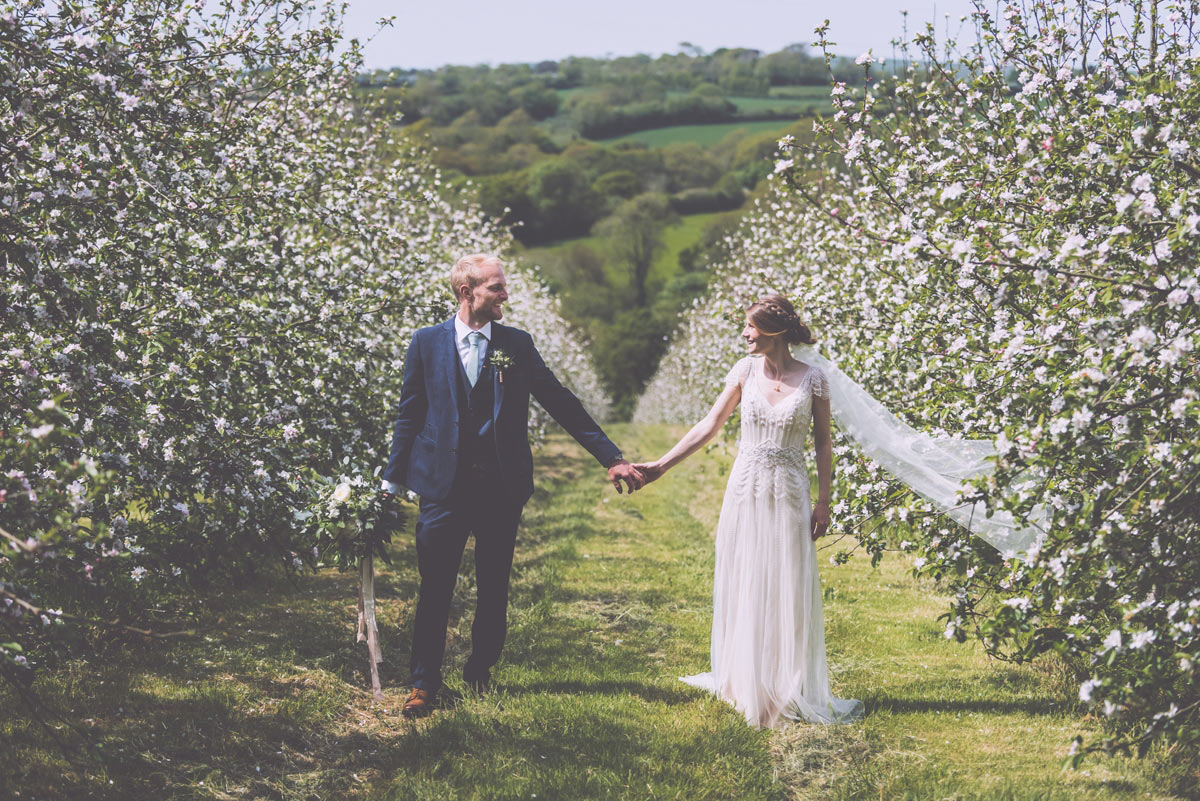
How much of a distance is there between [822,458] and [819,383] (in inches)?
19.0

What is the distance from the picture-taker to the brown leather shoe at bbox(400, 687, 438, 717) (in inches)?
231

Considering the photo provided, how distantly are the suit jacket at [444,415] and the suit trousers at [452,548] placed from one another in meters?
0.10

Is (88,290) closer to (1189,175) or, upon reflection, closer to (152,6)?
(152,6)

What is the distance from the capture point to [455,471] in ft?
19.2

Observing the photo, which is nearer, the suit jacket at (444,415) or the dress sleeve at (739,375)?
the suit jacket at (444,415)

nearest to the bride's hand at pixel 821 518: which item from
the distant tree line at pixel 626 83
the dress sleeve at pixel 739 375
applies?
the dress sleeve at pixel 739 375

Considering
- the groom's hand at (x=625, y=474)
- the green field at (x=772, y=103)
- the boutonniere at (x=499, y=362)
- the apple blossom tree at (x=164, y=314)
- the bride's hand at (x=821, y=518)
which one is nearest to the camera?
the apple blossom tree at (x=164, y=314)

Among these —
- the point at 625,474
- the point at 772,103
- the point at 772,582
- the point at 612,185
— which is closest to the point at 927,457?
the point at 772,582

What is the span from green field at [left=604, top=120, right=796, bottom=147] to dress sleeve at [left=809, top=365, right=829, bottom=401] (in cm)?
9209

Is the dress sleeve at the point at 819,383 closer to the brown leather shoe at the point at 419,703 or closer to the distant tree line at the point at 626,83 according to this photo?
the brown leather shoe at the point at 419,703

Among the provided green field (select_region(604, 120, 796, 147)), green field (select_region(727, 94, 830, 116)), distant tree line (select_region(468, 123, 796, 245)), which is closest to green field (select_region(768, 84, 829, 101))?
green field (select_region(727, 94, 830, 116))

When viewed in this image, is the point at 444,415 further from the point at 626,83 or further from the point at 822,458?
the point at 626,83

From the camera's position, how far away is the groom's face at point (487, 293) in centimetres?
605

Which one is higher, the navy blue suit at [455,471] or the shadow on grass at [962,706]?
the navy blue suit at [455,471]
